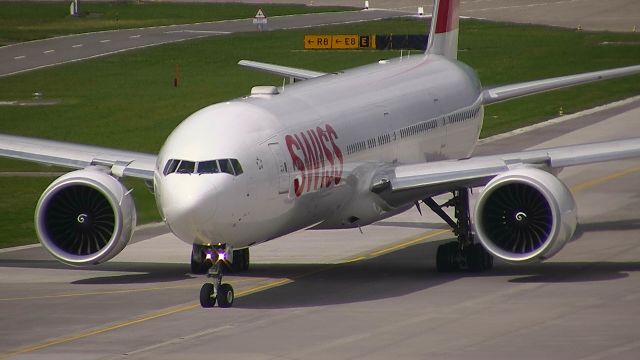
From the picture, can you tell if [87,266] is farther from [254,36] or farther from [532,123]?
[254,36]

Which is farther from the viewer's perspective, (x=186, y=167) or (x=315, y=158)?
(x=315, y=158)

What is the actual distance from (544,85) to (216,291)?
16599 mm

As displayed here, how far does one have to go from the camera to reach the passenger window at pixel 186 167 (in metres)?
32.0

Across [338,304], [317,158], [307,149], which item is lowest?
[338,304]

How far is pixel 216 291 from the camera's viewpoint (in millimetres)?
33188

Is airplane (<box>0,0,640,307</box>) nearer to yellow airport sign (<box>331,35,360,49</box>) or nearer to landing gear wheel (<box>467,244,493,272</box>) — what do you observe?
landing gear wheel (<box>467,244,493,272</box>)

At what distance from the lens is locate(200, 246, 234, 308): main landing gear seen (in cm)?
3275

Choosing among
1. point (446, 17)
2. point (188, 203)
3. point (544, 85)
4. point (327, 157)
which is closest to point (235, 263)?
point (327, 157)

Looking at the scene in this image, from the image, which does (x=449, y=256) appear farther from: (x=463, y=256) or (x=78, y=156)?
(x=78, y=156)

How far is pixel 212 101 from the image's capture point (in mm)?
75312

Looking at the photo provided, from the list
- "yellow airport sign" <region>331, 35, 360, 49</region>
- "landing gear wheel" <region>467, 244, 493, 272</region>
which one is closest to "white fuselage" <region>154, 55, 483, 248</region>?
"landing gear wheel" <region>467, 244, 493, 272</region>

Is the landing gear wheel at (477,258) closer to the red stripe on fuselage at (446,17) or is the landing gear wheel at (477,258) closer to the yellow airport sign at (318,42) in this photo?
the red stripe on fuselage at (446,17)

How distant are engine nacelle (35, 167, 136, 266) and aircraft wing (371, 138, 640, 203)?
19.5 feet

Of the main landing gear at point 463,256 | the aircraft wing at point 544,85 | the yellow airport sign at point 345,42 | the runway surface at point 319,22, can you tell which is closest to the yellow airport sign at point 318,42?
the yellow airport sign at point 345,42
